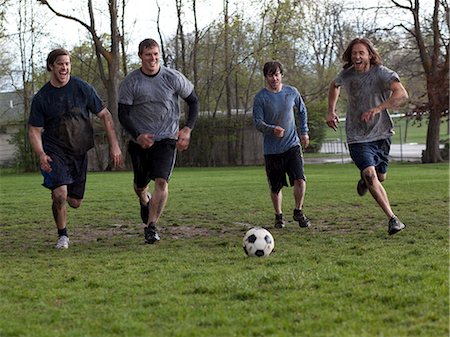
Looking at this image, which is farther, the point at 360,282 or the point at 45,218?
the point at 45,218

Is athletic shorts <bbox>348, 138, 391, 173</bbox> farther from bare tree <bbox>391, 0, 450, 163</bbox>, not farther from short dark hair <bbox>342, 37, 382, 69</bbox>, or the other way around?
bare tree <bbox>391, 0, 450, 163</bbox>

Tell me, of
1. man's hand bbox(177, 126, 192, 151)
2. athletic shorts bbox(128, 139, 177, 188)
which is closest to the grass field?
athletic shorts bbox(128, 139, 177, 188)

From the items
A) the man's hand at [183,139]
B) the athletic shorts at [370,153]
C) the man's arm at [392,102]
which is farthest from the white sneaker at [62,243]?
the man's arm at [392,102]

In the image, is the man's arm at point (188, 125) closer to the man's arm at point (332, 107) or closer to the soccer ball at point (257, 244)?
the man's arm at point (332, 107)

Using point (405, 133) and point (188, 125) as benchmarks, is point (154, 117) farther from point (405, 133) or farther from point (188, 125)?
point (405, 133)

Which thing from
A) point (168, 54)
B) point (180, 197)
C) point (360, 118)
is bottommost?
point (180, 197)

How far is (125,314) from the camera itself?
185 inches

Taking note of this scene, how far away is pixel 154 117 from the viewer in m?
8.34

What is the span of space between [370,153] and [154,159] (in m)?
2.30

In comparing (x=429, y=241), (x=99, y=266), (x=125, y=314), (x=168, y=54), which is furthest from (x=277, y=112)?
(x=168, y=54)

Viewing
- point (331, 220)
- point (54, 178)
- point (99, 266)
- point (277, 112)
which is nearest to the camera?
point (99, 266)

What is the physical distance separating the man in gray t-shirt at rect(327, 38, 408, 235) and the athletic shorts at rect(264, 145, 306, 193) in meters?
1.04

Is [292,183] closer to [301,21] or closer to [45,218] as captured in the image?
[45,218]

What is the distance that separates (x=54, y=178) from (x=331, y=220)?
3.64 metres
